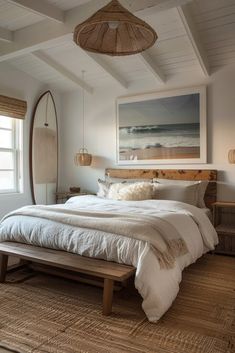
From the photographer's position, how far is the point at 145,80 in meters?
4.78

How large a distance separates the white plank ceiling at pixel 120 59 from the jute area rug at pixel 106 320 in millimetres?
2592

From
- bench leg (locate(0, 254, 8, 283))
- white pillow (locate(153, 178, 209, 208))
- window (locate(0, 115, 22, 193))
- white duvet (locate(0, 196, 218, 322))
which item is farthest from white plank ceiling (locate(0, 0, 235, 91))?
bench leg (locate(0, 254, 8, 283))

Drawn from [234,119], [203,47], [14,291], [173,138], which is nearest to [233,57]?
[203,47]

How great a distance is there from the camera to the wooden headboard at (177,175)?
4.25m

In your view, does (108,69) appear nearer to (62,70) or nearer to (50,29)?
(62,70)

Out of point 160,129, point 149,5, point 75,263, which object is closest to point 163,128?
point 160,129

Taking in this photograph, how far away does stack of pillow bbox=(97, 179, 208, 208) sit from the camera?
12.8ft

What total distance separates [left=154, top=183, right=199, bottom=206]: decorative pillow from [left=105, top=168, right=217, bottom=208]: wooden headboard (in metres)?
0.36

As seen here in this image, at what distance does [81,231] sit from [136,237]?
20.9 inches

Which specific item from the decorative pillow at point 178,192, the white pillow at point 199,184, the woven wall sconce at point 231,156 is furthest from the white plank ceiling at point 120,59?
the decorative pillow at point 178,192

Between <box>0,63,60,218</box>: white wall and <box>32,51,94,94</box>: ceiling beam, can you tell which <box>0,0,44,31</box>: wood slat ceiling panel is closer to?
<box>32,51,94,94</box>: ceiling beam

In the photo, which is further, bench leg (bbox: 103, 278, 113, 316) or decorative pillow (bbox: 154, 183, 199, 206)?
decorative pillow (bbox: 154, 183, 199, 206)

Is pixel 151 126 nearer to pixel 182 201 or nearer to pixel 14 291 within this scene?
pixel 182 201

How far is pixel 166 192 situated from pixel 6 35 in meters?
2.80
